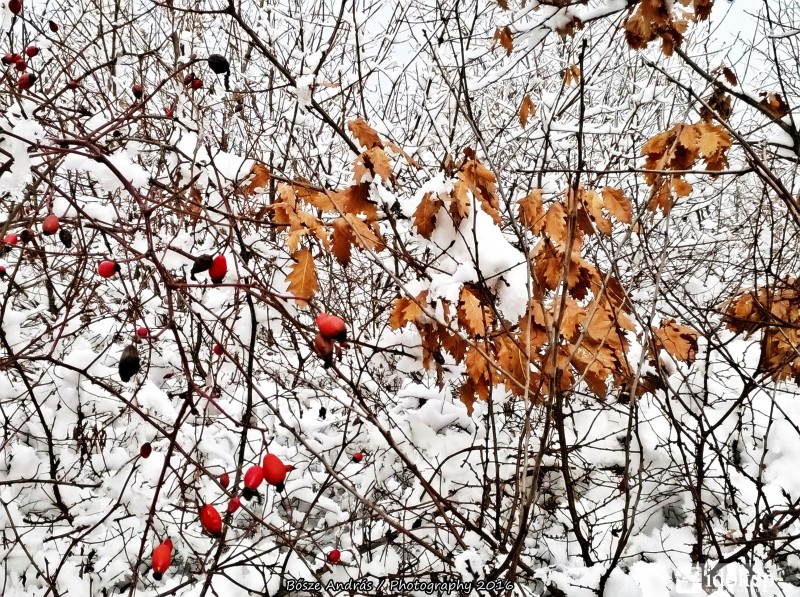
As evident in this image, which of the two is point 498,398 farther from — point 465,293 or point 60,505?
point 60,505

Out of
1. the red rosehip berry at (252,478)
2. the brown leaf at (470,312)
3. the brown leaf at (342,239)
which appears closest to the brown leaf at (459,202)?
the brown leaf at (470,312)

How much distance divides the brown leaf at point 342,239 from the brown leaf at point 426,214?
0.77ft

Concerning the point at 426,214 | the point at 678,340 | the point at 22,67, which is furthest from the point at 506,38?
the point at 22,67

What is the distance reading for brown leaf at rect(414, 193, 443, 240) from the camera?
4.99 ft

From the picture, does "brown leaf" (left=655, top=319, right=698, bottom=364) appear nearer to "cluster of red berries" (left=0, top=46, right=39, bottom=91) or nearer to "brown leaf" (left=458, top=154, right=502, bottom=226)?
"brown leaf" (left=458, top=154, right=502, bottom=226)

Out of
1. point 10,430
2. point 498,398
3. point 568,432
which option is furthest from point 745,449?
point 10,430

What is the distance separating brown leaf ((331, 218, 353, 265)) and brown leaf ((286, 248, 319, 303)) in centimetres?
11

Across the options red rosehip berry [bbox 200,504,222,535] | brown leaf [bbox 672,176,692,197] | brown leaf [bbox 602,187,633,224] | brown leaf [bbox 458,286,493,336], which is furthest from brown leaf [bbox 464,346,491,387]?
brown leaf [bbox 672,176,692,197]

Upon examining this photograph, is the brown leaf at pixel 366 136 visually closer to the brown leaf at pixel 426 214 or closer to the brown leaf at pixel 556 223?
the brown leaf at pixel 426 214

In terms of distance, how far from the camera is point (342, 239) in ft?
5.39

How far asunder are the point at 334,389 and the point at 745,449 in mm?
1988

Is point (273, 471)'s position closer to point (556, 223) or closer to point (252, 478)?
point (252, 478)

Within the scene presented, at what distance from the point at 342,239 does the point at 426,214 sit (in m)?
0.30

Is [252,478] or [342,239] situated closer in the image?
[252,478]
